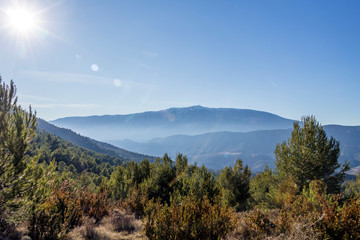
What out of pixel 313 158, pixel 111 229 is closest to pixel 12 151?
pixel 111 229

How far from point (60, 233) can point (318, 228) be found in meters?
7.79

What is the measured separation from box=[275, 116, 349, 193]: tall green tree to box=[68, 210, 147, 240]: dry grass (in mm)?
14261

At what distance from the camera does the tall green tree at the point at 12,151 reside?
6.14 meters

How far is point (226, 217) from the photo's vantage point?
5.90m

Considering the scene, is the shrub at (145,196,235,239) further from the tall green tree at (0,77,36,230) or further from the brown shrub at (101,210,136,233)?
the tall green tree at (0,77,36,230)

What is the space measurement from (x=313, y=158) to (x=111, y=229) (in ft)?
52.8

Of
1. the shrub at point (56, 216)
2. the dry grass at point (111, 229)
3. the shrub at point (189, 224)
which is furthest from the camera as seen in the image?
the dry grass at point (111, 229)

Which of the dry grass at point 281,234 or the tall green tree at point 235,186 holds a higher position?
the dry grass at point 281,234

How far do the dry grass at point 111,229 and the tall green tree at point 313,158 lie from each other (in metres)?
14.3

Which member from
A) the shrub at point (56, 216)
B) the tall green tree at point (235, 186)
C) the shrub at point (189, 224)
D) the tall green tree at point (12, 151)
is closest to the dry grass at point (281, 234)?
the shrub at point (189, 224)

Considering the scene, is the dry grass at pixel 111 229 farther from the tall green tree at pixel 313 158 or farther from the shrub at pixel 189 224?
the tall green tree at pixel 313 158

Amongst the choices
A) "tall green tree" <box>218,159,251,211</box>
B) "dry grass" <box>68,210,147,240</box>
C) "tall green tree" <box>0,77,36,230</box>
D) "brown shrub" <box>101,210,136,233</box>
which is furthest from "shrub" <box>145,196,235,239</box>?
"tall green tree" <box>218,159,251,211</box>

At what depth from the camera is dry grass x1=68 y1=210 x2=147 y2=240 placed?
722cm

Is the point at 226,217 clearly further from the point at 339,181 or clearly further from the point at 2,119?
the point at 339,181
